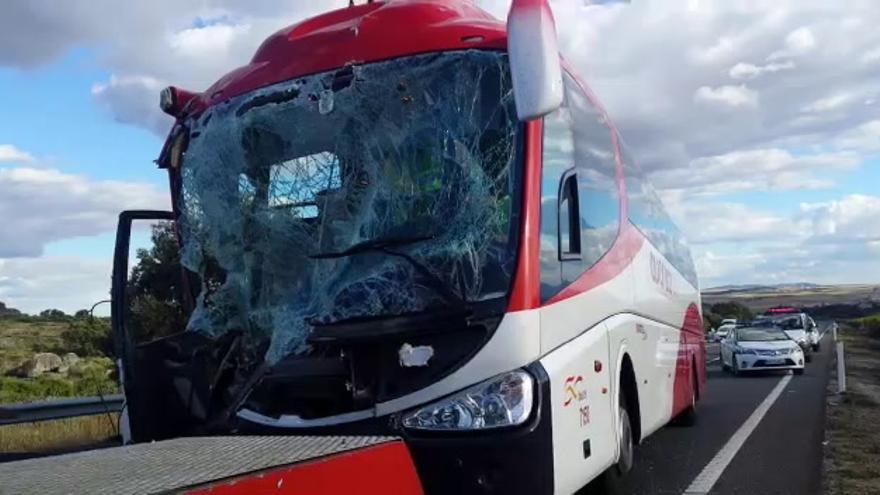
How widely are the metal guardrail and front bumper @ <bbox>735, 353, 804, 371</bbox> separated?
18216 millimetres

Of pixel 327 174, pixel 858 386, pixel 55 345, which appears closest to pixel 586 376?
pixel 327 174

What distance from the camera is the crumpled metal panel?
3.25 metres

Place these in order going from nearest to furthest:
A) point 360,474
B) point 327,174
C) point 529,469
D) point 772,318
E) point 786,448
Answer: point 360,474 → point 529,469 → point 327,174 → point 786,448 → point 772,318

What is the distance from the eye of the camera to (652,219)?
419 inches

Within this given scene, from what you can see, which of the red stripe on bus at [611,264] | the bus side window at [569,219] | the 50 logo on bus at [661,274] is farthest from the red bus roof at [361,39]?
the 50 logo on bus at [661,274]

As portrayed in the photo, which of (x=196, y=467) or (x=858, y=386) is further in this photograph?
(x=858, y=386)

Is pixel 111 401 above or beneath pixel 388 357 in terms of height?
beneath

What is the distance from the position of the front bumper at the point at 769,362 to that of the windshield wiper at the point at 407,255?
2149cm

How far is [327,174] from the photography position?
19.1 feet

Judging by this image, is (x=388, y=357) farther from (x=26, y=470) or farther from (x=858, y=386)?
(x=858, y=386)

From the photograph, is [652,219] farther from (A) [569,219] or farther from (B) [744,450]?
(A) [569,219]

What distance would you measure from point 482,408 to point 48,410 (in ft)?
26.3

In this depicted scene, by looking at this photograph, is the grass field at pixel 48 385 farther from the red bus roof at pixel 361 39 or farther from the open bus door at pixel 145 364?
the red bus roof at pixel 361 39

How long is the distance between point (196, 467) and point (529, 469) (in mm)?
1869
